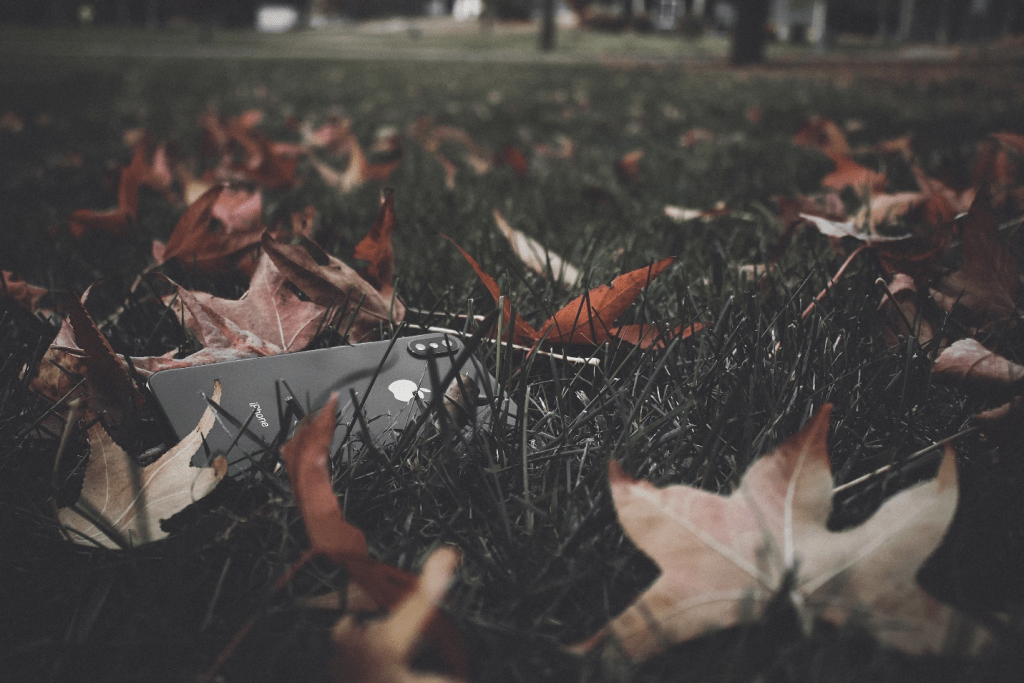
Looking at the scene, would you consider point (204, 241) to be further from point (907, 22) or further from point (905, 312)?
point (907, 22)

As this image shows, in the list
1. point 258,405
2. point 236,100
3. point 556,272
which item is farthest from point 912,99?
point 258,405

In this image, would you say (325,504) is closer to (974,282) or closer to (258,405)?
(258,405)

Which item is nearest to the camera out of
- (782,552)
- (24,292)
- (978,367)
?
(782,552)

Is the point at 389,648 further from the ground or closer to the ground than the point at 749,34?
closer to the ground

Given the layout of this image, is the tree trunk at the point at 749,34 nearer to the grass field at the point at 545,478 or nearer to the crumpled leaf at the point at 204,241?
the grass field at the point at 545,478

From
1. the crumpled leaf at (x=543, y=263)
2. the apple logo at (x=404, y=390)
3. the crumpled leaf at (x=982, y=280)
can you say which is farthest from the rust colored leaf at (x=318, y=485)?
the crumpled leaf at (x=982, y=280)

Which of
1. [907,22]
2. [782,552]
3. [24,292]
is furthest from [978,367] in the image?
[907,22]

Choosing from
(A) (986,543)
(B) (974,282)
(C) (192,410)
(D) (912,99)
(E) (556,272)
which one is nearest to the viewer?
(A) (986,543)
